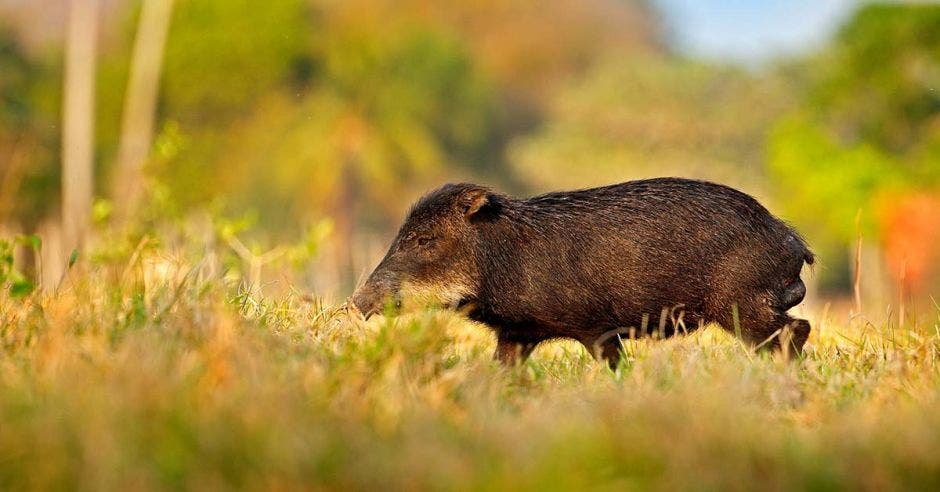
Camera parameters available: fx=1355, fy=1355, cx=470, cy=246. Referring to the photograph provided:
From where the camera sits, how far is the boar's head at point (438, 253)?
6980 mm

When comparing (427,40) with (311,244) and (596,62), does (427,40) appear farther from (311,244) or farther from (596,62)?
(311,244)

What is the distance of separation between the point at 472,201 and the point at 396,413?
304 centimetres

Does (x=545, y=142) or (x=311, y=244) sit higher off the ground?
(x=545, y=142)

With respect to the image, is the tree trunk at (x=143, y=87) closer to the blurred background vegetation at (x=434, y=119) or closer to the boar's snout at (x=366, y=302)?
the blurred background vegetation at (x=434, y=119)

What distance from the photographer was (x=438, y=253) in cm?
712

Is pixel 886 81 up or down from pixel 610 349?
up

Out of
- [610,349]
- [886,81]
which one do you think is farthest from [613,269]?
[886,81]

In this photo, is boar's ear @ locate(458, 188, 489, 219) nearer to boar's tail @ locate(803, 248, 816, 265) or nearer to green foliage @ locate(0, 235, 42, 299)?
boar's tail @ locate(803, 248, 816, 265)

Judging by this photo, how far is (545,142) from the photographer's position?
6562 cm

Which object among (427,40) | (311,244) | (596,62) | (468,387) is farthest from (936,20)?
(468,387)

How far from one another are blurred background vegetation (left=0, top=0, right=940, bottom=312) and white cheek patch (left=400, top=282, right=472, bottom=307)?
4158cm

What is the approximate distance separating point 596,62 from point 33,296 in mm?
83218

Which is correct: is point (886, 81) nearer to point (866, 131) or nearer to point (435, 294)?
point (866, 131)

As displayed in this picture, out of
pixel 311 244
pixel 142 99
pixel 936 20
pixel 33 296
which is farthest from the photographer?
pixel 142 99
